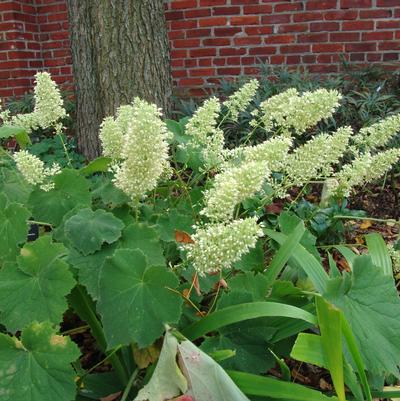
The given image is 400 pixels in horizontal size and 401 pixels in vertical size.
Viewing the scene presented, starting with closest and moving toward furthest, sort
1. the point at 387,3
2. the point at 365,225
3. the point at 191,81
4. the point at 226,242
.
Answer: the point at 226,242
the point at 365,225
the point at 387,3
the point at 191,81

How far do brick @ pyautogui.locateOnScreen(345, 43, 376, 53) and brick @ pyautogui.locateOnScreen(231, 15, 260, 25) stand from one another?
939mm

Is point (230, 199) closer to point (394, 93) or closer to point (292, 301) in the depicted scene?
point (292, 301)

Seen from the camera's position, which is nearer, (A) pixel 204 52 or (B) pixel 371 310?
(B) pixel 371 310

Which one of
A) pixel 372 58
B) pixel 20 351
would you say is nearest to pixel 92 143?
pixel 20 351

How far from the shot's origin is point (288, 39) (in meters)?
4.80

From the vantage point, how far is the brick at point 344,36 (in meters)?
4.64

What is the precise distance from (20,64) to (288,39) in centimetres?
291

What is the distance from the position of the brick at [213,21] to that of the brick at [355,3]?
1.16 metres

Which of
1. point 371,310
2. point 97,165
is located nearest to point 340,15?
point 97,165

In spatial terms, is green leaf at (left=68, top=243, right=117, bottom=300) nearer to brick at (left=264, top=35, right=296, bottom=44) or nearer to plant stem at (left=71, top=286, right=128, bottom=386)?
plant stem at (left=71, top=286, right=128, bottom=386)

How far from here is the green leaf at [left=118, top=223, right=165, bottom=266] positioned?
1.35 m

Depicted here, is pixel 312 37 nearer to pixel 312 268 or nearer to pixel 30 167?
pixel 312 268

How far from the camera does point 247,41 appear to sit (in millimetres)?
4898

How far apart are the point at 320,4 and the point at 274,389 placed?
4406 mm
